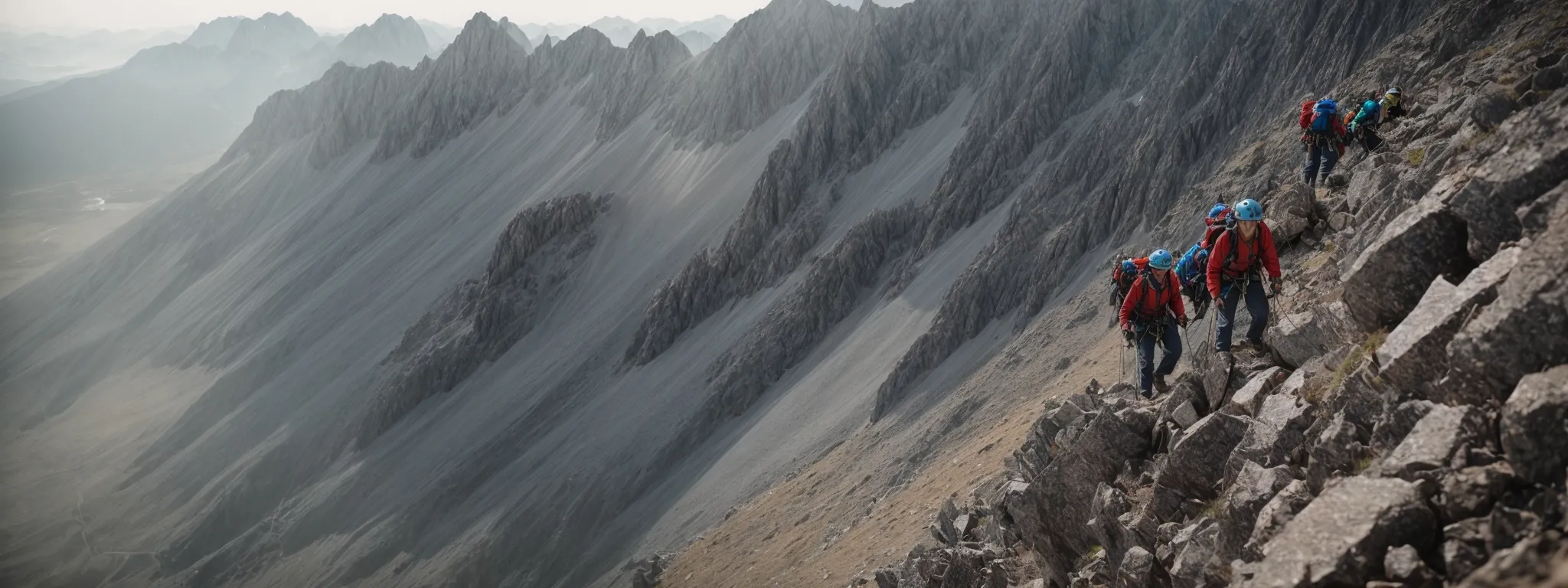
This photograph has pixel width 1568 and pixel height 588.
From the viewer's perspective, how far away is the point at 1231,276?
597 inches

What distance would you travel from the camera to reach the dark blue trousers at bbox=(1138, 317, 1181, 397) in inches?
656

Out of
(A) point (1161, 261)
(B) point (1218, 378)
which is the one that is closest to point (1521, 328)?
(B) point (1218, 378)

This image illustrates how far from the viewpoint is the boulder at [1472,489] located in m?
7.86

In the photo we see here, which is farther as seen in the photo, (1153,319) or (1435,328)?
(1153,319)

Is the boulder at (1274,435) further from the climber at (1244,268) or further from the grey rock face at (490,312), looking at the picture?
the grey rock face at (490,312)

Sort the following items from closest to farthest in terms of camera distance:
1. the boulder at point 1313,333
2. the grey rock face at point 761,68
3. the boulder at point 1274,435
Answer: the boulder at point 1274,435 → the boulder at point 1313,333 → the grey rock face at point 761,68

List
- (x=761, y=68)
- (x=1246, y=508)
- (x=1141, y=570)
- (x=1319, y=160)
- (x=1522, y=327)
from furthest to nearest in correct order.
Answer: (x=761, y=68)
(x=1319, y=160)
(x=1141, y=570)
(x=1246, y=508)
(x=1522, y=327)

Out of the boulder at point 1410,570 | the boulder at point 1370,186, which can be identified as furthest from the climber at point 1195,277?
the boulder at point 1410,570

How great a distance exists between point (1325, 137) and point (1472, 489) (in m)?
18.8

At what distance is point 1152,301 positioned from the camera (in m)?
16.8

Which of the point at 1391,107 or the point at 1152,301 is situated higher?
the point at 1152,301

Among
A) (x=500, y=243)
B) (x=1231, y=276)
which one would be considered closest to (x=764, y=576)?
(x=1231, y=276)

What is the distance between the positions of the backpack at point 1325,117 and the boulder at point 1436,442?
17544mm

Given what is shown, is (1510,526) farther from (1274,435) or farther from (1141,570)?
(1141,570)
